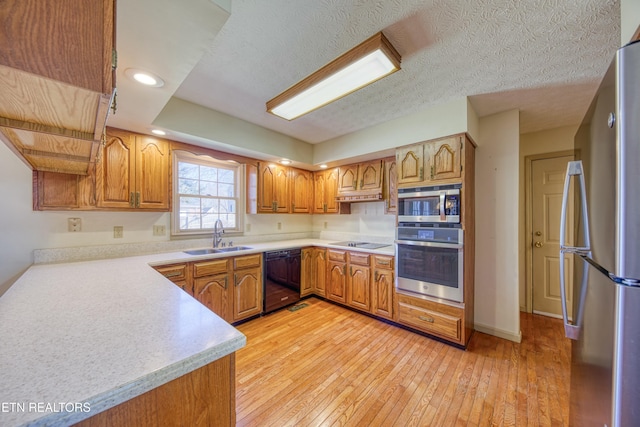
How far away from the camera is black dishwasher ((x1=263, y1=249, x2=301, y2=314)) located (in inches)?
119

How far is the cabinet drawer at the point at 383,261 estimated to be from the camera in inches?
112

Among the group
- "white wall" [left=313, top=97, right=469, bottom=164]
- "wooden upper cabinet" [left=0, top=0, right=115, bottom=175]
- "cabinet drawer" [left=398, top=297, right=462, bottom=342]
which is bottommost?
"cabinet drawer" [left=398, top=297, right=462, bottom=342]

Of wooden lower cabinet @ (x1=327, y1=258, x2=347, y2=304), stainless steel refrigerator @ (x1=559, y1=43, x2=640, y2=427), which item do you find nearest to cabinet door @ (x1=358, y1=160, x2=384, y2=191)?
wooden lower cabinet @ (x1=327, y1=258, x2=347, y2=304)

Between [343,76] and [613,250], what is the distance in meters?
1.72

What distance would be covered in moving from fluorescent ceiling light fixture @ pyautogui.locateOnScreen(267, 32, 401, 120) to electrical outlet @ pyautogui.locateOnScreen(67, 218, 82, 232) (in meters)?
2.11

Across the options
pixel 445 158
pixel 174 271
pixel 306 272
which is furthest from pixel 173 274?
pixel 445 158

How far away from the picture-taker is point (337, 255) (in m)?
3.35

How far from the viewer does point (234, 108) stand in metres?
2.59

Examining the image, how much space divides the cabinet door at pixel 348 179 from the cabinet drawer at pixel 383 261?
1091 millimetres

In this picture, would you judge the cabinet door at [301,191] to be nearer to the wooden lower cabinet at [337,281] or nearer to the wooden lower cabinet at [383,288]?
the wooden lower cabinet at [337,281]

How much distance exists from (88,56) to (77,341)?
2.96ft

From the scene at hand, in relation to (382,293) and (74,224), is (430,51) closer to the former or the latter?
(382,293)

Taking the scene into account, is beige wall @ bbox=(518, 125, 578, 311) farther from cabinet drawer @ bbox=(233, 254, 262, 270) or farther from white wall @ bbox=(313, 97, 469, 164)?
cabinet drawer @ bbox=(233, 254, 262, 270)

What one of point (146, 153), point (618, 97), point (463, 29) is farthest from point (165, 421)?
point (146, 153)
